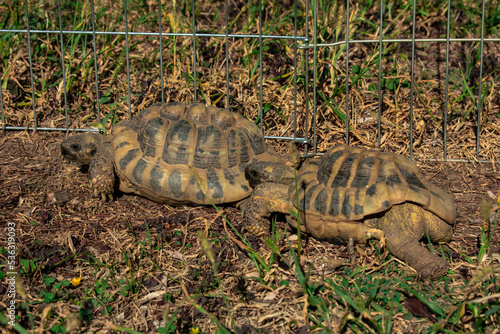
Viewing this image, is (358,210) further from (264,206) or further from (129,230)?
(129,230)

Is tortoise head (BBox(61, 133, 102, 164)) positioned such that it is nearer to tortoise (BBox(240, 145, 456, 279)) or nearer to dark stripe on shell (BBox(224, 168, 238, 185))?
dark stripe on shell (BBox(224, 168, 238, 185))

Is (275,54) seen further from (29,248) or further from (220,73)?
(29,248)

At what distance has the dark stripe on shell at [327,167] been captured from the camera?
326 cm

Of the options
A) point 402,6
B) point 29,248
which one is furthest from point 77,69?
point 402,6

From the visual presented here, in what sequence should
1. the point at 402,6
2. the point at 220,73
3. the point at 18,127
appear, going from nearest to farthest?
the point at 18,127 < the point at 220,73 < the point at 402,6

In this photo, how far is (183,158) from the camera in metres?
3.68

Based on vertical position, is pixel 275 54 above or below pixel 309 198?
above

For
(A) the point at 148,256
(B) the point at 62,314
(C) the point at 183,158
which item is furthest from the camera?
(C) the point at 183,158

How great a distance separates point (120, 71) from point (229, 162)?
197 cm

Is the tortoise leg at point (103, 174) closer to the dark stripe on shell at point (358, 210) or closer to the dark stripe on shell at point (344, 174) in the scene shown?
the dark stripe on shell at point (344, 174)

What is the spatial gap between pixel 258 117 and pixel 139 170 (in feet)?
4.37

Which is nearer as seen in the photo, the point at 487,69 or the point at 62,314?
the point at 62,314

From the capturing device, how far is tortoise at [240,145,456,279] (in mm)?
3053

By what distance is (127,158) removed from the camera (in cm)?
375
